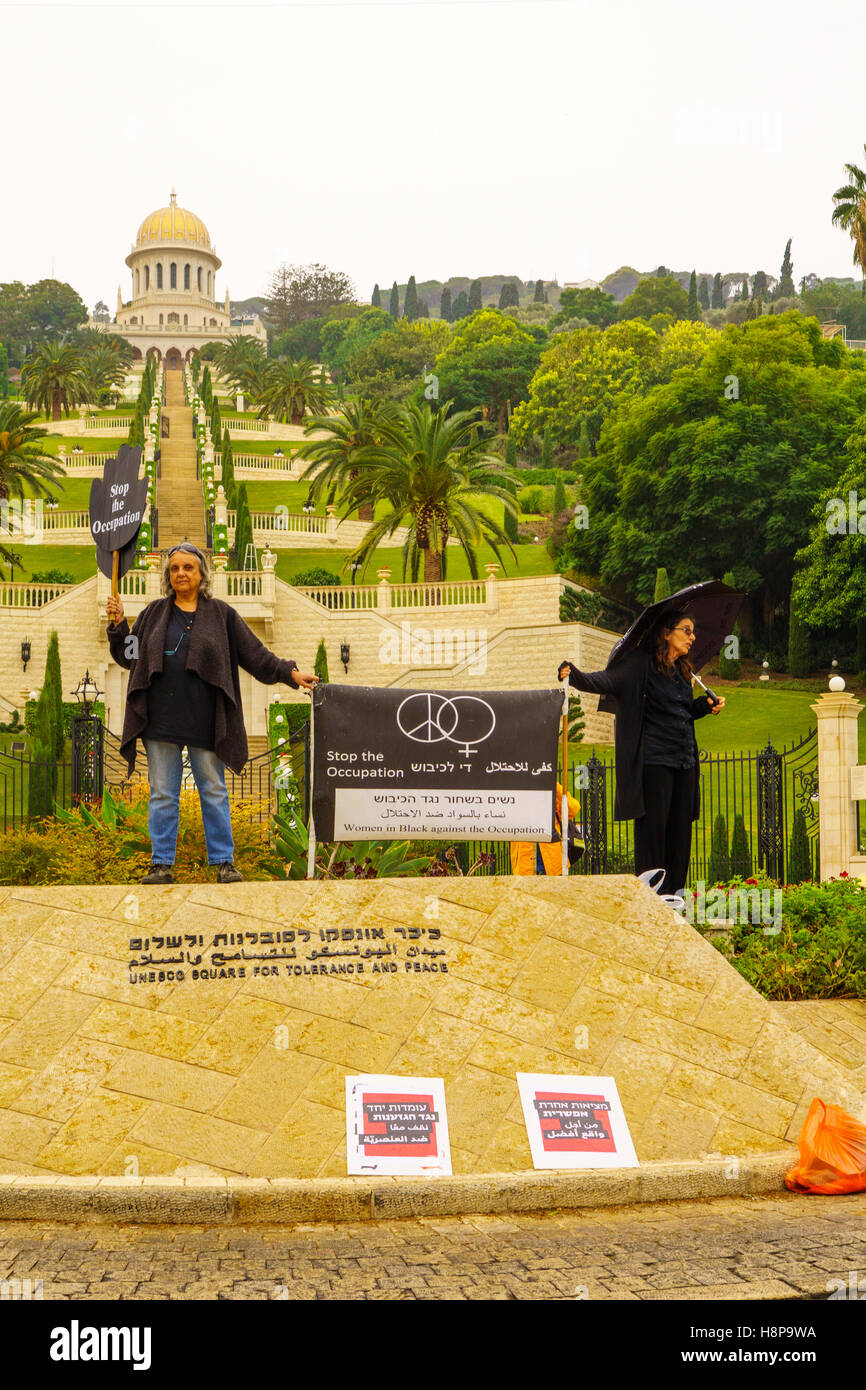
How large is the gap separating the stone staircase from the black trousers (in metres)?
35.3

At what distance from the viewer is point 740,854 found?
17.2 metres

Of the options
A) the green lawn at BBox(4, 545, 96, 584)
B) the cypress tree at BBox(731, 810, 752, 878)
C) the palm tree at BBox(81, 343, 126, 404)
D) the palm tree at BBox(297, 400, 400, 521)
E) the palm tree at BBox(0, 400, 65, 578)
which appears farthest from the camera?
the palm tree at BBox(81, 343, 126, 404)

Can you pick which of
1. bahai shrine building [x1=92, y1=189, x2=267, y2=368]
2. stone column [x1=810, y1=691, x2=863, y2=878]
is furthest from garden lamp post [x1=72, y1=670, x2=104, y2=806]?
bahai shrine building [x1=92, y1=189, x2=267, y2=368]

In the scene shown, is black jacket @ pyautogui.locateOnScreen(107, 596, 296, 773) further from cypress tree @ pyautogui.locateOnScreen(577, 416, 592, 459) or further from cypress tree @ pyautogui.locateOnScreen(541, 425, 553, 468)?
cypress tree @ pyautogui.locateOnScreen(541, 425, 553, 468)

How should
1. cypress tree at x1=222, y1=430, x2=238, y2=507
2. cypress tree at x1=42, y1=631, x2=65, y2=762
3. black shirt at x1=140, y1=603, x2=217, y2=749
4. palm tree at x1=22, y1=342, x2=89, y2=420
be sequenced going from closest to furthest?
black shirt at x1=140, y1=603, x2=217, y2=749 < cypress tree at x1=42, y1=631, x2=65, y2=762 < cypress tree at x1=222, y1=430, x2=238, y2=507 < palm tree at x1=22, y1=342, x2=89, y2=420

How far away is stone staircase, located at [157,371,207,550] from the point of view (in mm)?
47750

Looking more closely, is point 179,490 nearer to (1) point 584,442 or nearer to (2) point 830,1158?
(1) point 584,442

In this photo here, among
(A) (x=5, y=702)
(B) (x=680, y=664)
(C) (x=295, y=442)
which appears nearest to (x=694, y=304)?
(C) (x=295, y=442)

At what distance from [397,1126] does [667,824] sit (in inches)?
119

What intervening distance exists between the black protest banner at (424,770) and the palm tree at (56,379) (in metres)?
76.3

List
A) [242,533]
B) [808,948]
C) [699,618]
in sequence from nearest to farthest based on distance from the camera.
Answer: [699,618] → [808,948] → [242,533]

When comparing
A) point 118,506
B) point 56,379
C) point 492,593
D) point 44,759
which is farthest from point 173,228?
point 118,506

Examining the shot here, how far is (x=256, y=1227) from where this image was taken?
6301 millimetres

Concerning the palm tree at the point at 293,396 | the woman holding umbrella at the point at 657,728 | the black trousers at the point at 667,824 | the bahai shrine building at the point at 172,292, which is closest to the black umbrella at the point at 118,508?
the woman holding umbrella at the point at 657,728
